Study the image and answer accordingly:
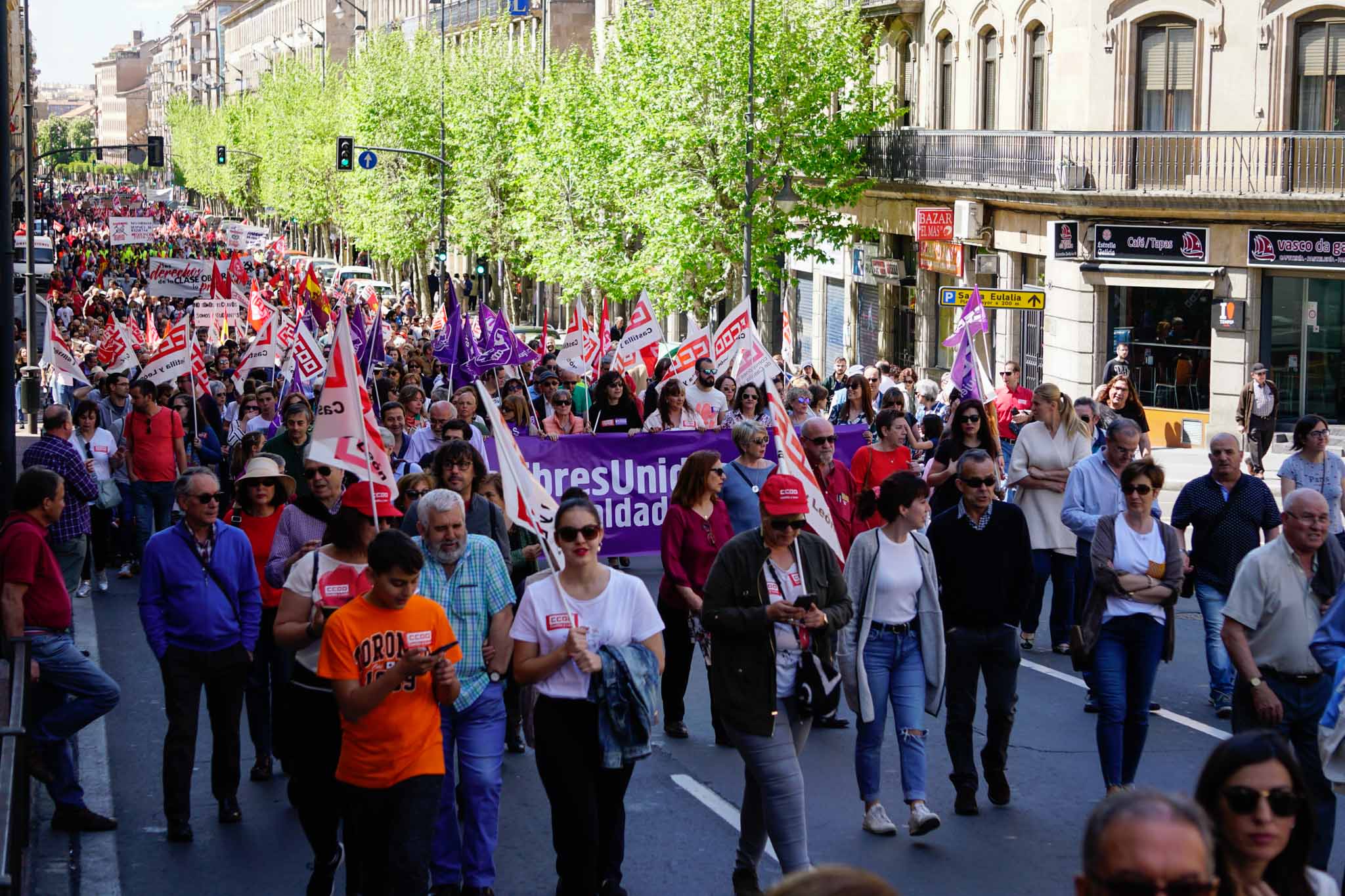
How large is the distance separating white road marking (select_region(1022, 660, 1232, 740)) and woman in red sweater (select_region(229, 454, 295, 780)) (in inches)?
183

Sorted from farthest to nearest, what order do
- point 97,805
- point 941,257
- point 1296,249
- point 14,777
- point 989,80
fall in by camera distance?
point 941,257 → point 989,80 → point 1296,249 → point 97,805 → point 14,777

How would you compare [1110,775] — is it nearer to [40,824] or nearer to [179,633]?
[179,633]

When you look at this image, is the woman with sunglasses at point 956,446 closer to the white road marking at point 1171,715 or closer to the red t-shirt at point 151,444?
the white road marking at point 1171,715

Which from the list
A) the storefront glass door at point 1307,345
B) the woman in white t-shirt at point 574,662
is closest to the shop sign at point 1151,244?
the storefront glass door at point 1307,345

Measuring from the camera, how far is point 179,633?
852cm

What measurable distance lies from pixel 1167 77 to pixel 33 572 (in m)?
24.5

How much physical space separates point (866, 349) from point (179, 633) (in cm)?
3197

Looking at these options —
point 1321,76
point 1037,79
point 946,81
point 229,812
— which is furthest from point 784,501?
point 946,81

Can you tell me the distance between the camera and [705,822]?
880 centimetres

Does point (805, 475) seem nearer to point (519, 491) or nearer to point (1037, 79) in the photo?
point (519, 491)

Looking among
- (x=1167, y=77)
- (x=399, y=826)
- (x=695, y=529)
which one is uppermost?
(x=1167, y=77)

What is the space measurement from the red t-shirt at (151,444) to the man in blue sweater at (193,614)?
7.26 meters

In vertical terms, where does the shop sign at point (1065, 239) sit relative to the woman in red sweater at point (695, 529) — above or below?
above

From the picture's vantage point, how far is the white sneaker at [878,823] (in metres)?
8.45
